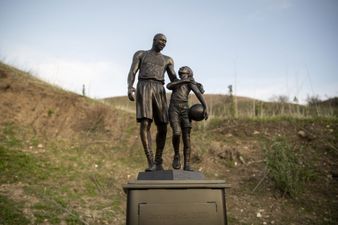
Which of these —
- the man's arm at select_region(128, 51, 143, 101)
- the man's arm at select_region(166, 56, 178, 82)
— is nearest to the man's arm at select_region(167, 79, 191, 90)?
the man's arm at select_region(166, 56, 178, 82)

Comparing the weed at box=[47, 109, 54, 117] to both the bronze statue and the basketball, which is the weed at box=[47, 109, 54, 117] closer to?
the bronze statue

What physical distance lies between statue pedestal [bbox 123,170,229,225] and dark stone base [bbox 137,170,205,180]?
40 millimetres

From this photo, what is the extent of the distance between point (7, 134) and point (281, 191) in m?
9.12

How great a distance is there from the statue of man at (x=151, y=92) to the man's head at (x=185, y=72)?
0.99ft

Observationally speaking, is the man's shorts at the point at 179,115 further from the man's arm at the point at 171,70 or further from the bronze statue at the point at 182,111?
the man's arm at the point at 171,70

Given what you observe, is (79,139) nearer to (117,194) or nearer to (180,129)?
(117,194)

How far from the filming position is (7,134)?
11828mm

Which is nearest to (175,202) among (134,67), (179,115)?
(179,115)

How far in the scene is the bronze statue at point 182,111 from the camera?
5.17 m

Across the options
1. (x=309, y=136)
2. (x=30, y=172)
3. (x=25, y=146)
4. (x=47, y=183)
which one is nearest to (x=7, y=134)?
(x=25, y=146)

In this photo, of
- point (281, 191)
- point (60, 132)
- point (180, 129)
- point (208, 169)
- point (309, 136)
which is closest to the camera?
point (180, 129)

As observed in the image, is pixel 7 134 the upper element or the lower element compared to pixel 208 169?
upper

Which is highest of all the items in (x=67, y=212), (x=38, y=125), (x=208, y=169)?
(x=38, y=125)

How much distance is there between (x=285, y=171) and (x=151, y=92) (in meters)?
5.16
